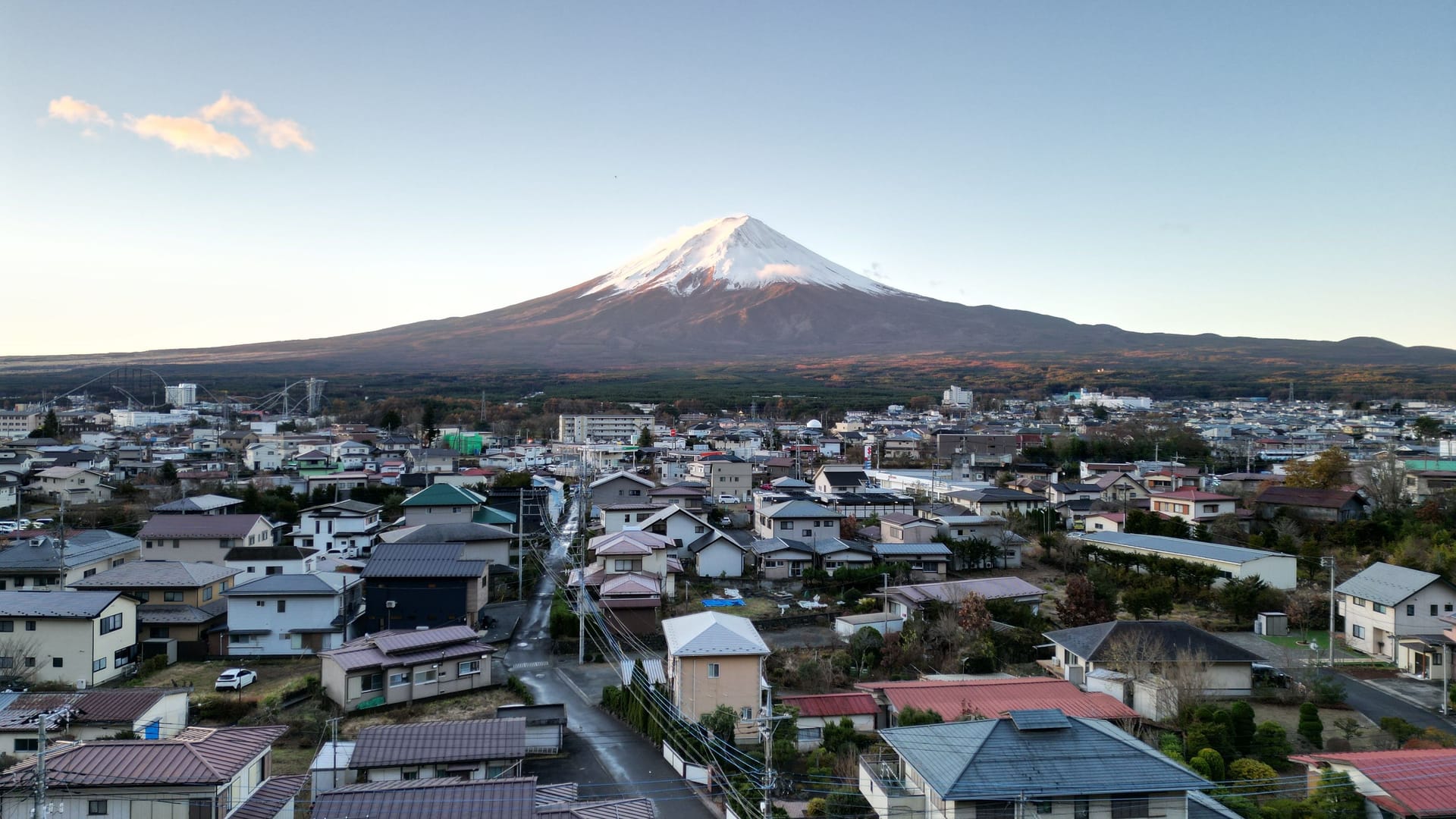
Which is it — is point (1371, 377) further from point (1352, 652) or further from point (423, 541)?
point (423, 541)

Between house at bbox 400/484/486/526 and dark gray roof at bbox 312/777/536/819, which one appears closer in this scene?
dark gray roof at bbox 312/777/536/819

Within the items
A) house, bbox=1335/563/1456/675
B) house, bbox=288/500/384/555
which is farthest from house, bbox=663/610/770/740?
house, bbox=288/500/384/555

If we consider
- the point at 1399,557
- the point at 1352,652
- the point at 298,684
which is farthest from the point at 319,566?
the point at 1399,557

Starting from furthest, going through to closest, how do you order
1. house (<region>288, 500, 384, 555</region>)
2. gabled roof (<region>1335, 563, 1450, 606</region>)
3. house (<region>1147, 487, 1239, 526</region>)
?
house (<region>1147, 487, 1239, 526</region>) < house (<region>288, 500, 384, 555</region>) < gabled roof (<region>1335, 563, 1450, 606</region>)

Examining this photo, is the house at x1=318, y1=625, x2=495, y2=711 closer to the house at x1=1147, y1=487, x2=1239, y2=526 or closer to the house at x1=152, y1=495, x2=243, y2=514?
the house at x1=152, y1=495, x2=243, y2=514

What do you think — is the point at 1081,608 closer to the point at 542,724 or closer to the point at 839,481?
the point at 542,724

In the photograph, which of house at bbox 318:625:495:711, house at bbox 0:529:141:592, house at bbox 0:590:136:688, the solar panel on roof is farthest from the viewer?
house at bbox 0:529:141:592

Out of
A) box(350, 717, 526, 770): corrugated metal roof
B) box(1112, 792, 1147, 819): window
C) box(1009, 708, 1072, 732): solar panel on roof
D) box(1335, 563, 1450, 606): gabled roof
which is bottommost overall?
box(350, 717, 526, 770): corrugated metal roof

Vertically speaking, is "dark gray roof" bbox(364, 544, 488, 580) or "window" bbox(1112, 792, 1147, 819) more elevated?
"dark gray roof" bbox(364, 544, 488, 580)
